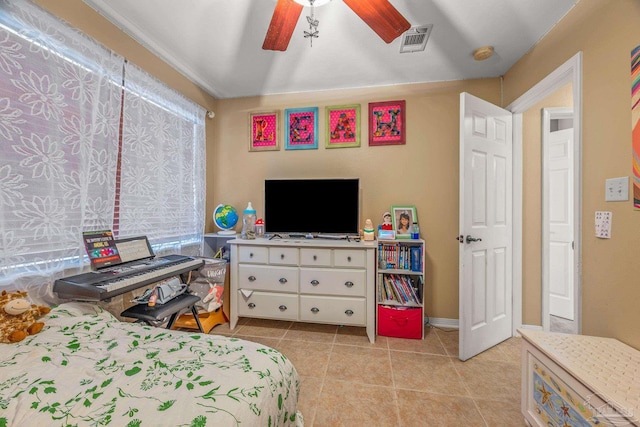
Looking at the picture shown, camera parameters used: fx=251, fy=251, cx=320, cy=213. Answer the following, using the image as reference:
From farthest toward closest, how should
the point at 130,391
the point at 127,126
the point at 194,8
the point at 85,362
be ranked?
the point at 127,126 < the point at 194,8 < the point at 85,362 < the point at 130,391

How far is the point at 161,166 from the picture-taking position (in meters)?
2.21

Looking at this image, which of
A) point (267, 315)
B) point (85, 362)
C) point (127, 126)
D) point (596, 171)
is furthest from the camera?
point (267, 315)

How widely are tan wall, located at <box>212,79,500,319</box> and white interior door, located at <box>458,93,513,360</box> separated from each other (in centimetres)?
41

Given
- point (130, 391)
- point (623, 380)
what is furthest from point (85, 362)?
point (623, 380)

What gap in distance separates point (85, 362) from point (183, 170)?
75.1 inches

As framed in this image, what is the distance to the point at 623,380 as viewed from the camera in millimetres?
968

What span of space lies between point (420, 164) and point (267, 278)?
1.95m

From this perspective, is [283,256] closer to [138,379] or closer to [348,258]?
[348,258]

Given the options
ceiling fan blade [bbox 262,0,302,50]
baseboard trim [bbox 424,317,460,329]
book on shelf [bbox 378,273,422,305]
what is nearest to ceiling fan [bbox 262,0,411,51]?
ceiling fan blade [bbox 262,0,302,50]

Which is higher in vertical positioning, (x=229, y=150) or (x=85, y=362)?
(x=229, y=150)

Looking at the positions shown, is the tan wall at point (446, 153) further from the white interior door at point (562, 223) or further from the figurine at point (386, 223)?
the white interior door at point (562, 223)

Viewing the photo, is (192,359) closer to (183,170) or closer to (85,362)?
(85,362)

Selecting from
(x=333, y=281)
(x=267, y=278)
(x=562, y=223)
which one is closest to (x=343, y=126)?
(x=333, y=281)

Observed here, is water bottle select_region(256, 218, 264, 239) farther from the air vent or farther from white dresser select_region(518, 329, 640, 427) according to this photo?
white dresser select_region(518, 329, 640, 427)
